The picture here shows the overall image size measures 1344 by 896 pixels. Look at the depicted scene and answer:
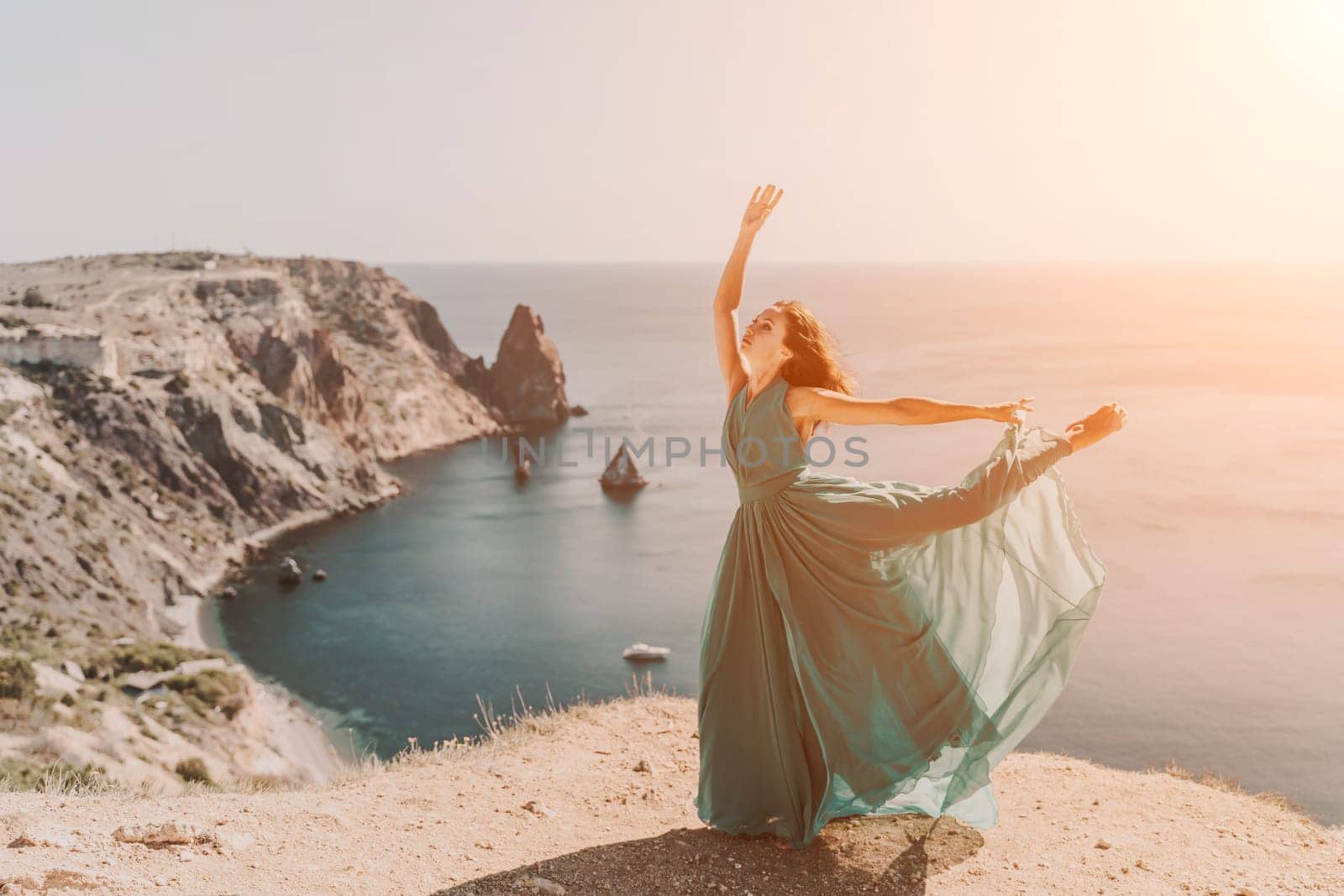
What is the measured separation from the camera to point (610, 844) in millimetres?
5348

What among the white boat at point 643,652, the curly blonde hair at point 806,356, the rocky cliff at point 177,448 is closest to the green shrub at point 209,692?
the rocky cliff at point 177,448

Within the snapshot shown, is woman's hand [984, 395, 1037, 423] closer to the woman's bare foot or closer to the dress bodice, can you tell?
the woman's bare foot

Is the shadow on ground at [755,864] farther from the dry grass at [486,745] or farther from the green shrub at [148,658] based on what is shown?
the green shrub at [148,658]

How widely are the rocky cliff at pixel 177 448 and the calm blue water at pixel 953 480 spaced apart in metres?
3.63

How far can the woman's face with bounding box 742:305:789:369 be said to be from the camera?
5184mm

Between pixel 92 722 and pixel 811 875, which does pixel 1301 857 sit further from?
pixel 92 722

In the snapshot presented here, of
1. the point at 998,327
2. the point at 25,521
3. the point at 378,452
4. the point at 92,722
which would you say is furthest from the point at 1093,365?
the point at 92,722

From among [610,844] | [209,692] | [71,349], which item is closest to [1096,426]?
Answer: [610,844]

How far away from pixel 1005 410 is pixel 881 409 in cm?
66

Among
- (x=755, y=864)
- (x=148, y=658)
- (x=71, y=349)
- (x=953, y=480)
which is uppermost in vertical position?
(x=71, y=349)

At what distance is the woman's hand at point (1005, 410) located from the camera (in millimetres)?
4965

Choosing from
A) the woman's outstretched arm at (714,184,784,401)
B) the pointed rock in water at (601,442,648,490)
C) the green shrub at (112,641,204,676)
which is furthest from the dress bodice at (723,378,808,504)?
the pointed rock in water at (601,442,648,490)

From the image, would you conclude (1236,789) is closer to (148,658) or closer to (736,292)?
(736,292)

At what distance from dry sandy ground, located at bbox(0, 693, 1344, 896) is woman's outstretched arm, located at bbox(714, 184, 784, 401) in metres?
2.29
